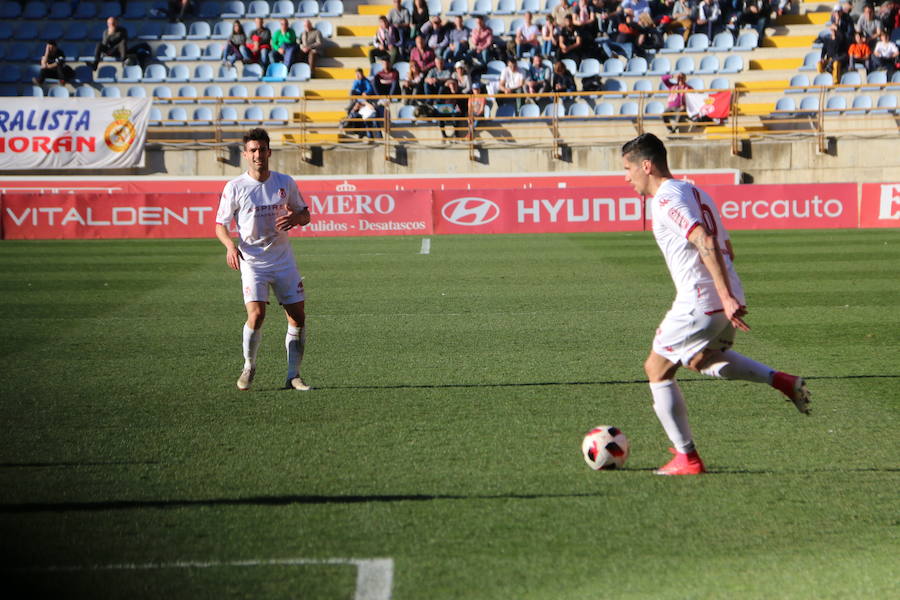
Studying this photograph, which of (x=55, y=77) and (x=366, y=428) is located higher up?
(x=55, y=77)

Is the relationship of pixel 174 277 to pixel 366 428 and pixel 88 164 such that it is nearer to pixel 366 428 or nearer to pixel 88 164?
pixel 366 428

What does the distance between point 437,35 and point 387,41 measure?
162 centimetres

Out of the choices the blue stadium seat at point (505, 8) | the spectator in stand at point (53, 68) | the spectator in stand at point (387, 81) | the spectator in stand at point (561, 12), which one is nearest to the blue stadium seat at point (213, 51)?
the spectator in stand at point (53, 68)

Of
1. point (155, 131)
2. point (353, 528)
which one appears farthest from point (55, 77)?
point (353, 528)

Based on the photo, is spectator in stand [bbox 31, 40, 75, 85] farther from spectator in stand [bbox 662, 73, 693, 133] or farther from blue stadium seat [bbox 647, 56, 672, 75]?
spectator in stand [bbox 662, 73, 693, 133]

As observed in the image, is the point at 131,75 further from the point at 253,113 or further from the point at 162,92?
the point at 253,113

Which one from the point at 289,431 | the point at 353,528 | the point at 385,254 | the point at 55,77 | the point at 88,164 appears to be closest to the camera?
the point at 353,528

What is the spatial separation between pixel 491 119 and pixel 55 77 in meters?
13.9

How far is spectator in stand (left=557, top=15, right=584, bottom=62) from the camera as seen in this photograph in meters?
32.4

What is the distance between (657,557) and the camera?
4.80 metres

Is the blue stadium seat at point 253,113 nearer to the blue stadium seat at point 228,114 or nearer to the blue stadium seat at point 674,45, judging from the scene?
the blue stadium seat at point 228,114

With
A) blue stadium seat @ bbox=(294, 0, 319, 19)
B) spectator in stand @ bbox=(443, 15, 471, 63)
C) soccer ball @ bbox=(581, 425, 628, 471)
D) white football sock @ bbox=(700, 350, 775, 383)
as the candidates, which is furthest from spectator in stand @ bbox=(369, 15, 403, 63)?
white football sock @ bbox=(700, 350, 775, 383)

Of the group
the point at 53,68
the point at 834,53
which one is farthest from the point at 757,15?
the point at 53,68

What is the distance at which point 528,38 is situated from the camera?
108ft
